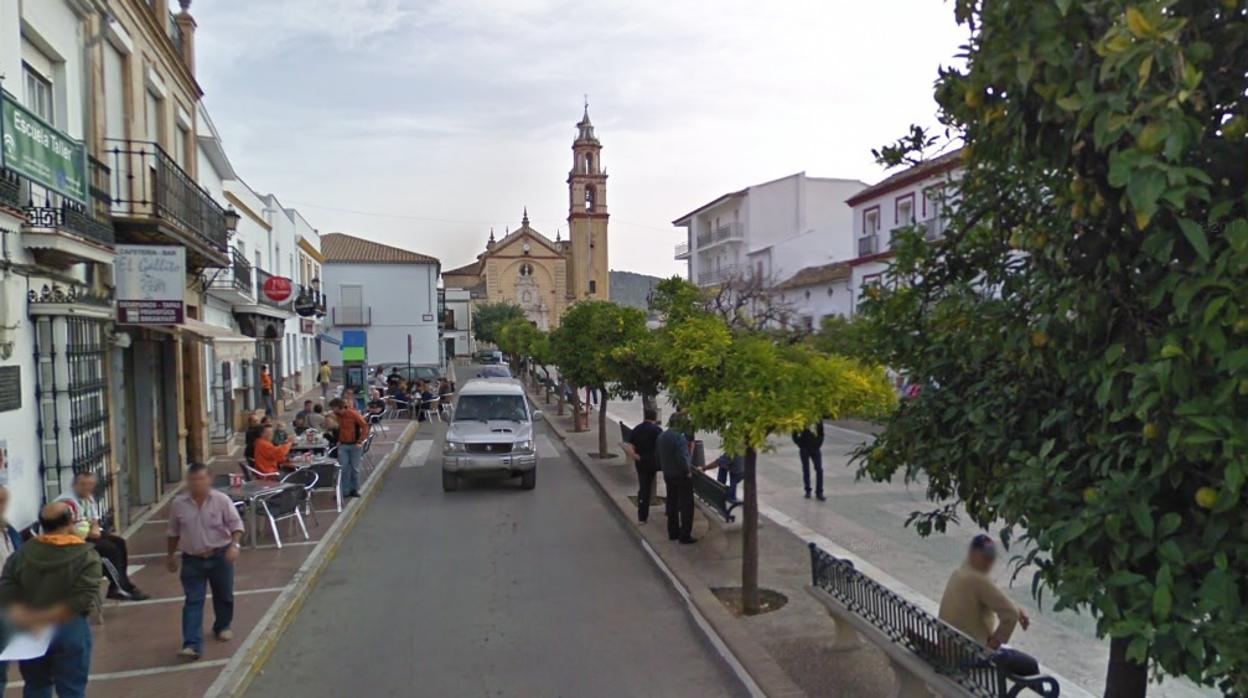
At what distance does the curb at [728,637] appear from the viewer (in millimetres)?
5844

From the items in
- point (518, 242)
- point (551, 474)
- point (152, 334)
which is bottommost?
point (551, 474)

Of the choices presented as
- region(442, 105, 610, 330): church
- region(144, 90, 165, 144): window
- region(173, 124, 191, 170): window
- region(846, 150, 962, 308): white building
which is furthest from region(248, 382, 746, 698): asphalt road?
region(442, 105, 610, 330): church

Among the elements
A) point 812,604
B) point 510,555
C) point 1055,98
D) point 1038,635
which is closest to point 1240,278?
point 1055,98

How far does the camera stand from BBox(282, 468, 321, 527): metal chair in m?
10.9

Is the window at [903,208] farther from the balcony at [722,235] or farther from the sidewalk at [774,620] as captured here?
the sidewalk at [774,620]

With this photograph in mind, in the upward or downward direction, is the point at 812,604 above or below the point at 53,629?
below

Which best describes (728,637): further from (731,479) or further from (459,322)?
(459,322)

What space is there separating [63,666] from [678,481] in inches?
247

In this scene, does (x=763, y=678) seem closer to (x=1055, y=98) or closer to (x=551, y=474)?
(x=1055, y=98)

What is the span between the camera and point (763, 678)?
591 cm

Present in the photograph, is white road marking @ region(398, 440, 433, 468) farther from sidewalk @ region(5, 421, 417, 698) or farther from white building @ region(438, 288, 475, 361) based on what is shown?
white building @ region(438, 288, 475, 361)

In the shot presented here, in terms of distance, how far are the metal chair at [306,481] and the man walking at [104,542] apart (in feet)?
9.04

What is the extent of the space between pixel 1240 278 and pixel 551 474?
14504mm

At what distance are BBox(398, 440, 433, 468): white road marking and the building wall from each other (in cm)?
2685
